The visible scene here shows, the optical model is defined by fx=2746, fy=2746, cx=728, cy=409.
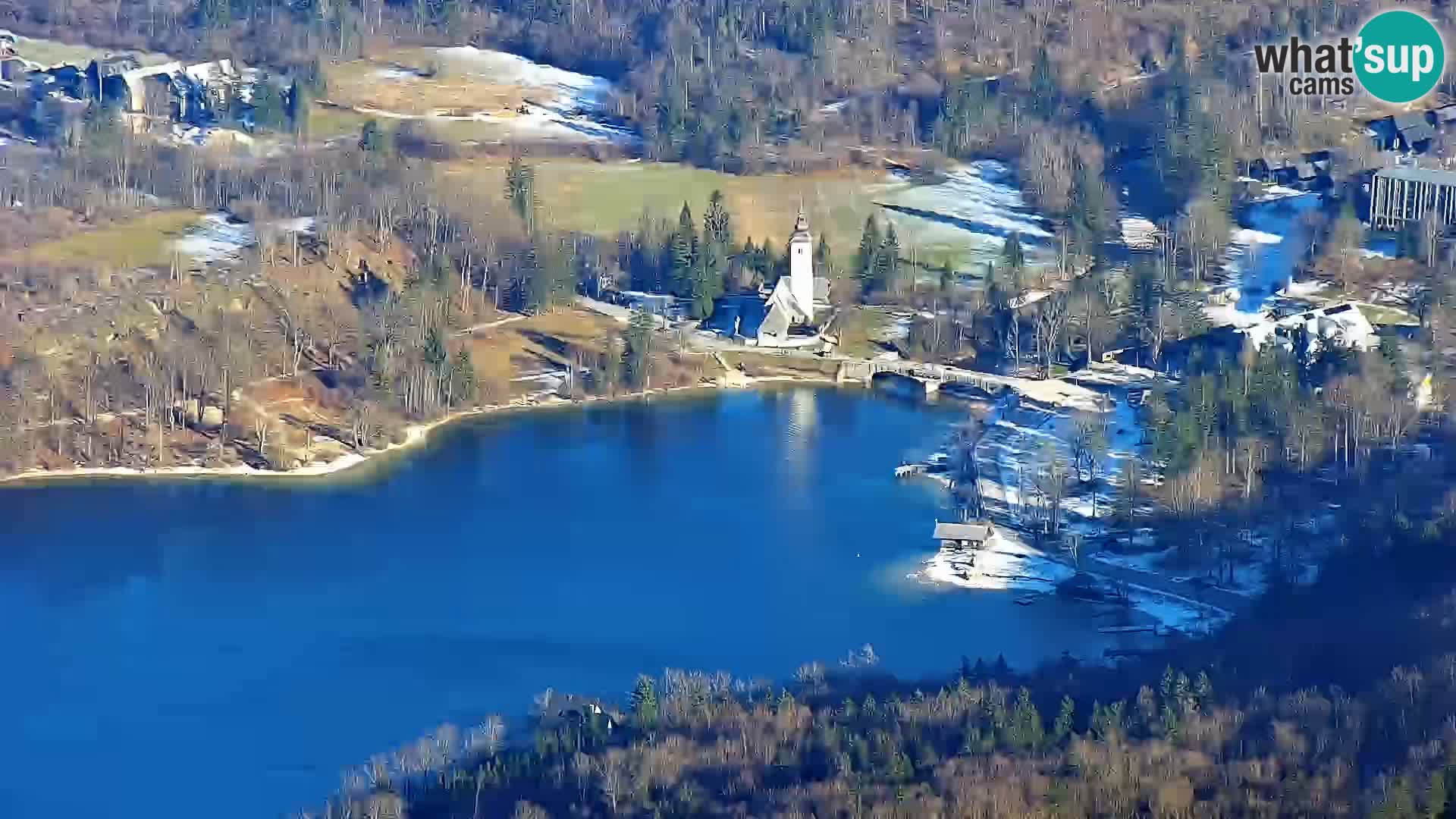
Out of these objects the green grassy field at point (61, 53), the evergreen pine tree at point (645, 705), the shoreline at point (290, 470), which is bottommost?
the shoreline at point (290, 470)

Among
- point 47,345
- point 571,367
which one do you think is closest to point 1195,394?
point 571,367

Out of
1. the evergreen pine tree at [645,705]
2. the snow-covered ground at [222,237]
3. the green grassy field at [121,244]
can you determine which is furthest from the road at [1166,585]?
the green grassy field at [121,244]

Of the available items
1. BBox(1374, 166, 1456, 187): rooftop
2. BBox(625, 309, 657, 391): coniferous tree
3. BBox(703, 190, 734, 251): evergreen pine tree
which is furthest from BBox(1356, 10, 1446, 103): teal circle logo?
BBox(625, 309, 657, 391): coniferous tree

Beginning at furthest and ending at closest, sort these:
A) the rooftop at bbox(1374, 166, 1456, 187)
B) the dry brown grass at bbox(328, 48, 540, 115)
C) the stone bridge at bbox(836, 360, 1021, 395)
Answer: the dry brown grass at bbox(328, 48, 540, 115) → the rooftop at bbox(1374, 166, 1456, 187) → the stone bridge at bbox(836, 360, 1021, 395)

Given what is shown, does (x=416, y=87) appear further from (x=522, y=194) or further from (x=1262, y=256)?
(x=1262, y=256)

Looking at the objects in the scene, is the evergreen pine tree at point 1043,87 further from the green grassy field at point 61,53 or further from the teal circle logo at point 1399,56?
the green grassy field at point 61,53

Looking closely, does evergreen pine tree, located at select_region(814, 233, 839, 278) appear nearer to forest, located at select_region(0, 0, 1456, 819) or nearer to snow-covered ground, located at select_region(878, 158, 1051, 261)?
forest, located at select_region(0, 0, 1456, 819)

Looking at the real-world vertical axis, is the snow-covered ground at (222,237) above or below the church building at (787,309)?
above
